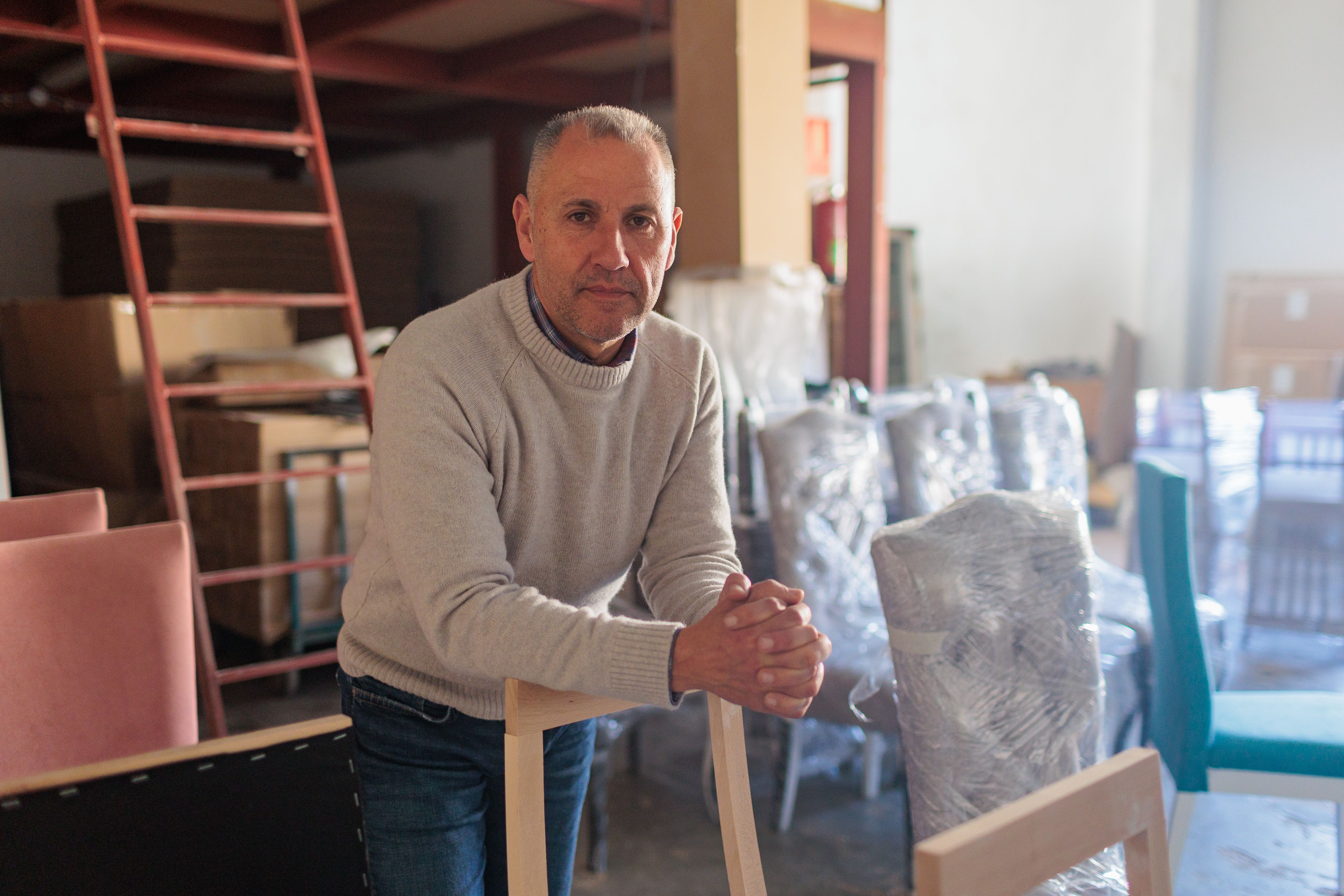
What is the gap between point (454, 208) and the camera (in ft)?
23.5

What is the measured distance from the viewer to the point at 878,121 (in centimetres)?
430

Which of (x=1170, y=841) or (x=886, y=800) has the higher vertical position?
(x=1170, y=841)

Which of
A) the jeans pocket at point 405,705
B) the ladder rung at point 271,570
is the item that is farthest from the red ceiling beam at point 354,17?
the jeans pocket at point 405,705

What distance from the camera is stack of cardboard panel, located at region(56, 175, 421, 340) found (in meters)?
5.77

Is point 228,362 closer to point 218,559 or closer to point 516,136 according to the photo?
point 218,559

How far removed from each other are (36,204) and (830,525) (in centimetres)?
648

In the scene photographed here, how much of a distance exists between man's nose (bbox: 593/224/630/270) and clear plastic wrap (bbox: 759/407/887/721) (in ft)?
4.41

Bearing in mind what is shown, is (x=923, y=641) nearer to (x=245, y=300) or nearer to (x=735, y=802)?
(x=735, y=802)

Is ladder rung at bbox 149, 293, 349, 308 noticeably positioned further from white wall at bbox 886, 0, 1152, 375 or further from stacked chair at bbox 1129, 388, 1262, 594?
white wall at bbox 886, 0, 1152, 375

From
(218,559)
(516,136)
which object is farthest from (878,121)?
(218,559)

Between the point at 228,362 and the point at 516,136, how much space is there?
2739 mm

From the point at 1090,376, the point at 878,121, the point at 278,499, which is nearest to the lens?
the point at 278,499

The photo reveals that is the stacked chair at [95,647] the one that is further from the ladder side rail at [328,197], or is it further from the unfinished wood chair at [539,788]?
the ladder side rail at [328,197]

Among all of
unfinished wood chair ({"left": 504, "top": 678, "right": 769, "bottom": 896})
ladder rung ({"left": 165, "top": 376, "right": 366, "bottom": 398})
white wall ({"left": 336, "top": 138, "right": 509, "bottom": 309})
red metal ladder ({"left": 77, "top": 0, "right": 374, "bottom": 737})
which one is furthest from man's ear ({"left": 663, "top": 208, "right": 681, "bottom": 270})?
white wall ({"left": 336, "top": 138, "right": 509, "bottom": 309})
